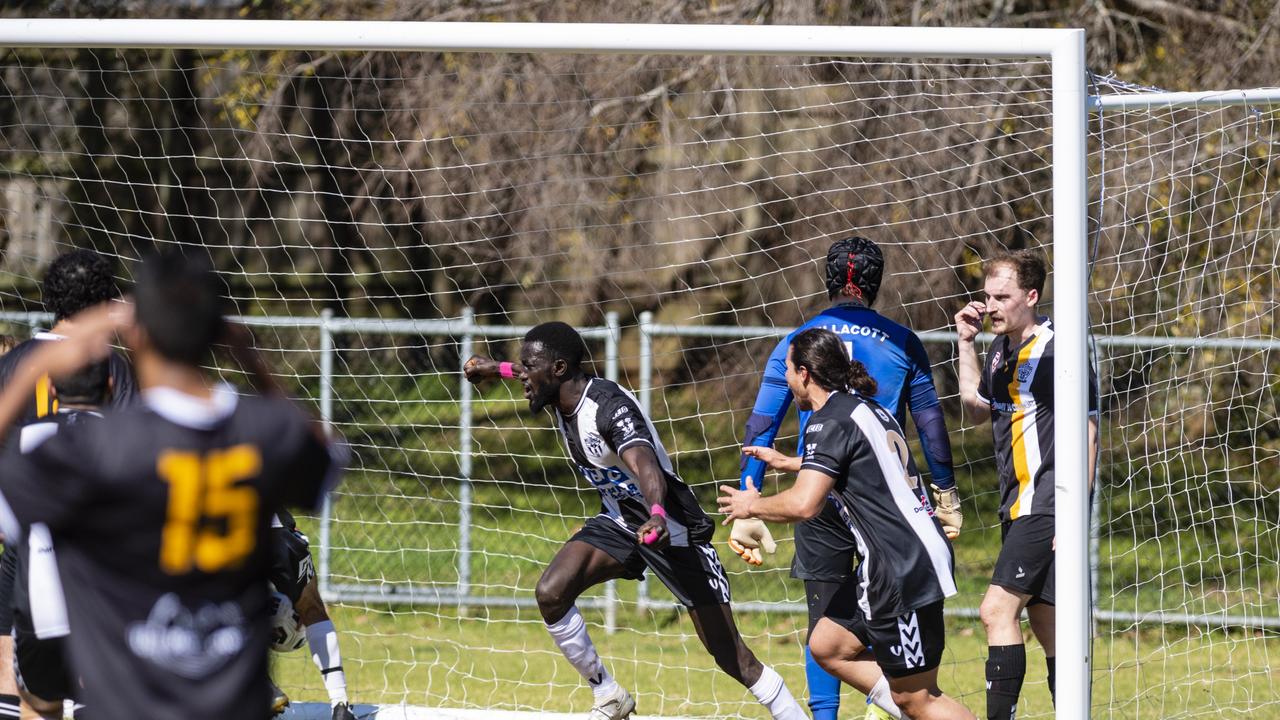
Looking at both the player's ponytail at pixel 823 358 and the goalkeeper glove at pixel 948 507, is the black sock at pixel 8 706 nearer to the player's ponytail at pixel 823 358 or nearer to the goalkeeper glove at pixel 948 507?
the player's ponytail at pixel 823 358

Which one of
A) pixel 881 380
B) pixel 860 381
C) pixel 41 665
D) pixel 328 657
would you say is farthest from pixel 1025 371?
pixel 41 665

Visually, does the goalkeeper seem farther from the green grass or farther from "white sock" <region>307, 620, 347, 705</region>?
"white sock" <region>307, 620, 347, 705</region>

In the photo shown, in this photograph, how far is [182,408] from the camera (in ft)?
8.11

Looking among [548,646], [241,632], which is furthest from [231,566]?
[548,646]

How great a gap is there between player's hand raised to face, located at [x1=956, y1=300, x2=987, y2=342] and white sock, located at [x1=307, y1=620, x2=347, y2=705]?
10.2 ft

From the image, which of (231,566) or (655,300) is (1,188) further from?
(231,566)

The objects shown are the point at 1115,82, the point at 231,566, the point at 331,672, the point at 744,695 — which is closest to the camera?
the point at 231,566

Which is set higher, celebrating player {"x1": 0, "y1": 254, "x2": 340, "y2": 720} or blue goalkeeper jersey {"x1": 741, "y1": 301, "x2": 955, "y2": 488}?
blue goalkeeper jersey {"x1": 741, "y1": 301, "x2": 955, "y2": 488}

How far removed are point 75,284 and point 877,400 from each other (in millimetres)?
3195

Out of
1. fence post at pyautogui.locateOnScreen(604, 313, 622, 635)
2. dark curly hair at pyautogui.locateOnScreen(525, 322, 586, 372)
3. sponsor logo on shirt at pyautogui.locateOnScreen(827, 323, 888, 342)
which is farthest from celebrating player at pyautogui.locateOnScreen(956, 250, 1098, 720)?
fence post at pyautogui.locateOnScreen(604, 313, 622, 635)

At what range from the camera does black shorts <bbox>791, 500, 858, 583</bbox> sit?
202 inches

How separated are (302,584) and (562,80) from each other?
462 cm

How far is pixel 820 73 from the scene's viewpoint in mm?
8688

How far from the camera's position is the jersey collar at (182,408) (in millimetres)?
2461
